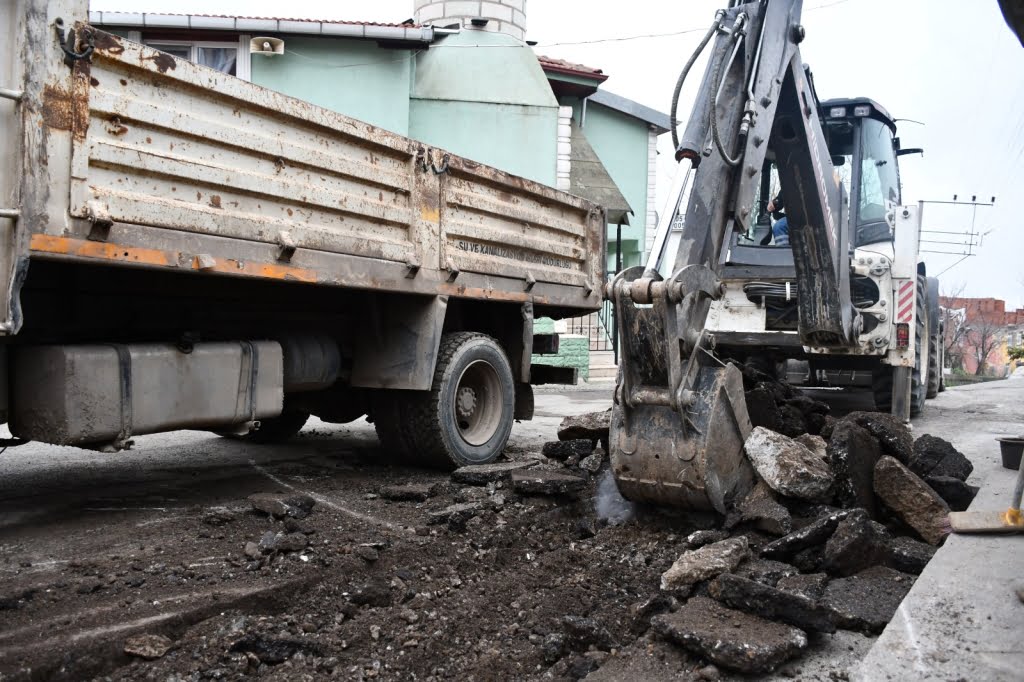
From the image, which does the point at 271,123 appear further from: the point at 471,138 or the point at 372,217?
the point at 471,138

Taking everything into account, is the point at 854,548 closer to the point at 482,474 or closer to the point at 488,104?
the point at 482,474

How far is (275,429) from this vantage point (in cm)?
711

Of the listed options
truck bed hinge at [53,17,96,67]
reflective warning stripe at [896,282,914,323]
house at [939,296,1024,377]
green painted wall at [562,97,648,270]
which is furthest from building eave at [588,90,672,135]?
house at [939,296,1024,377]

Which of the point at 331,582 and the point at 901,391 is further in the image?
the point at 901,391

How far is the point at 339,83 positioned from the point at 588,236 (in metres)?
8.43

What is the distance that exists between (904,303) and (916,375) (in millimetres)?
1585

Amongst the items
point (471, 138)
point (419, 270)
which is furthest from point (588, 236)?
point (471, 138)

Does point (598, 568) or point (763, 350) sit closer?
point (598, 568)

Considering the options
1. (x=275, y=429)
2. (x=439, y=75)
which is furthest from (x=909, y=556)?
(x=439, y=75)

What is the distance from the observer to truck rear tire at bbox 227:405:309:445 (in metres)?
7.05

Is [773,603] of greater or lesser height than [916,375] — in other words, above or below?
below

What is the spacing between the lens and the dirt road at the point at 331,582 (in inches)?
113

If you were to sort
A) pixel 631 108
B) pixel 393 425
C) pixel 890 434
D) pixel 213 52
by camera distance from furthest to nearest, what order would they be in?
pixel 631 108 → pixel 213 52 → pixel 393 425 → pixel 890 434

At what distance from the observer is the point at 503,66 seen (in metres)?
15.0
